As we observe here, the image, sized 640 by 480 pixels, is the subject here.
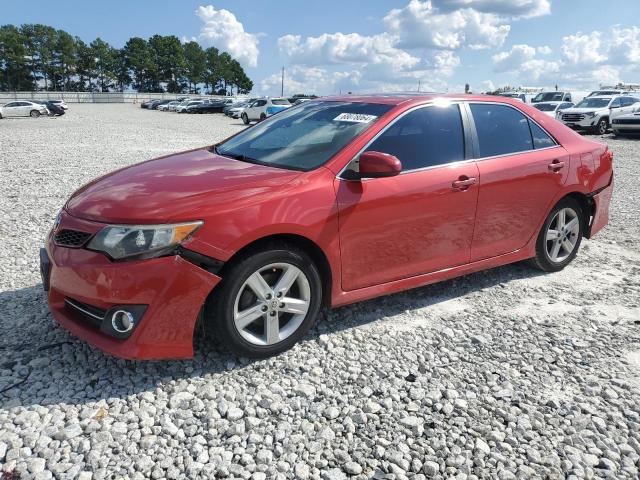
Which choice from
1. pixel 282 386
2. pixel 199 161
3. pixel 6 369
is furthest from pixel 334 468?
pixel 199 161

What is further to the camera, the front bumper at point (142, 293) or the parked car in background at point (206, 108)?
the parked car in background at point (206, 108)

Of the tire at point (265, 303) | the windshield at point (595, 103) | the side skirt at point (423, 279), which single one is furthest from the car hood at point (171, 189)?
the windshield at point (595, 103)

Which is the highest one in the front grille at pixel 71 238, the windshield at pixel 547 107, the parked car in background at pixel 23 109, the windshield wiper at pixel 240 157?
the windshield at pixel 547 107

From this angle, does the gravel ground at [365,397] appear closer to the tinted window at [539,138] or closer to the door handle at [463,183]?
the door handle at [463,183]

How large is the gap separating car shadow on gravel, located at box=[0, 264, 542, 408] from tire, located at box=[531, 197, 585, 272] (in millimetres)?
1389

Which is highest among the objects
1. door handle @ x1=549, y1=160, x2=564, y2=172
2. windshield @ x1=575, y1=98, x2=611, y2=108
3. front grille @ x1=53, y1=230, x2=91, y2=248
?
windshield @ x1=575, y1=98, x2=611, y2=108

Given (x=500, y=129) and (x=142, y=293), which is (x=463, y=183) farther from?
(x=142, y=293)

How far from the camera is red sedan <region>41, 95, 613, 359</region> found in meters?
2.80

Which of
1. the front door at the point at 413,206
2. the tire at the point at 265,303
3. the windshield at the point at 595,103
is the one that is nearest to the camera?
the tire at the point at 265,303

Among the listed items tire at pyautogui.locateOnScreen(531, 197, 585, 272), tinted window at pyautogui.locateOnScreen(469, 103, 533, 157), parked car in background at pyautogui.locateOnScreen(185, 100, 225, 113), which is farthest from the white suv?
parked car in background at pyautogui.locateOnScreen(185, 100, 225, 113)

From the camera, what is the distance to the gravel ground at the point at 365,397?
241 cm

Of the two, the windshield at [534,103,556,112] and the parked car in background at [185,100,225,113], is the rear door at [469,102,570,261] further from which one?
the parked car in background at [185,100,225,113]

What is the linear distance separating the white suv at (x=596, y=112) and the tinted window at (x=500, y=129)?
65.1 feet

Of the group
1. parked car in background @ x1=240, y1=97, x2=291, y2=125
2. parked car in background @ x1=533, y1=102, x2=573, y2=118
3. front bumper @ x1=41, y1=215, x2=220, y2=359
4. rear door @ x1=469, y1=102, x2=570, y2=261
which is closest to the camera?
front bumper @ x1=41, y1=215, x2=220, y2=359
